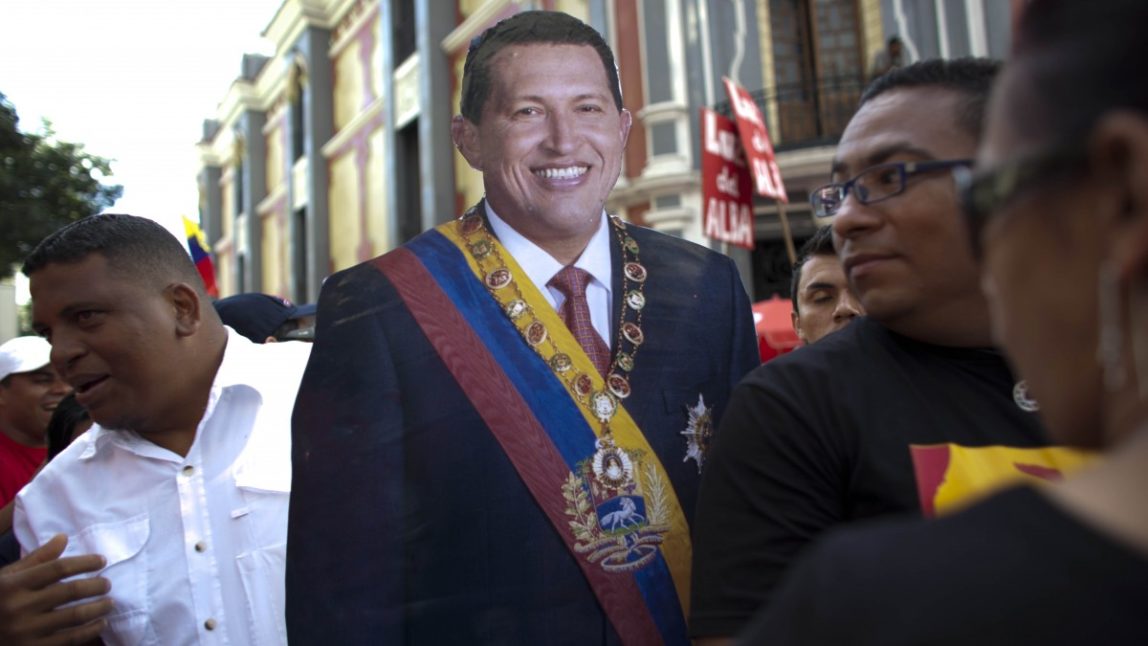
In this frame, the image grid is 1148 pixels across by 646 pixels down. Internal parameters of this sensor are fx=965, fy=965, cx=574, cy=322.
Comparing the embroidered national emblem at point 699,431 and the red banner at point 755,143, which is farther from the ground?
the red banner at point 755,143

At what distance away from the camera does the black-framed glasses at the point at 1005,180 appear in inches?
26.0

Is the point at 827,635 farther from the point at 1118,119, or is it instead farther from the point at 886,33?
the point at 886,33

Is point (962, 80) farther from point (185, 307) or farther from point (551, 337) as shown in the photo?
point (185, 307)

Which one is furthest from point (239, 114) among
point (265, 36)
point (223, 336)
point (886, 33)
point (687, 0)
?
point (223, 336)

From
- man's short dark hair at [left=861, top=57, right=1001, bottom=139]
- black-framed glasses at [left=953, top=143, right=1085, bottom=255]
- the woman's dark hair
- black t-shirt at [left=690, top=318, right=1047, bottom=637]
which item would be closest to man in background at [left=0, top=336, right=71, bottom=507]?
the woman's dark hair

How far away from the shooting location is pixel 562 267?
178cm

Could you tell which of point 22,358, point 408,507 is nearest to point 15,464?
point 22,358

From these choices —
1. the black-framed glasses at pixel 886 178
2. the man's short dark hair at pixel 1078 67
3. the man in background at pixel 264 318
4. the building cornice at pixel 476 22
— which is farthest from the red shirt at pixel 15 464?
the building cornice at pixel 476 22

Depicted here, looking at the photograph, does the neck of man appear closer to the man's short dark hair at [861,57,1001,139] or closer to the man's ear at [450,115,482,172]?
the man's ear at [450,115,482,172]

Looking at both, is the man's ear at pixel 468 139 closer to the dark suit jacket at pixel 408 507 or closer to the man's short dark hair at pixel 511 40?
the man's short dark hair at pixel 511 40

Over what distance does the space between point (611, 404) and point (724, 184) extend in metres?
5.65

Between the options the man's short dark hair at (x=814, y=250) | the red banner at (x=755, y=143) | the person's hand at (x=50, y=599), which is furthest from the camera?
the red banner at (x=755, y=143)

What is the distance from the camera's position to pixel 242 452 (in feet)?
7.22

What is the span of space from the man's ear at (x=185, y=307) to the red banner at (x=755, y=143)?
4.99 metres
